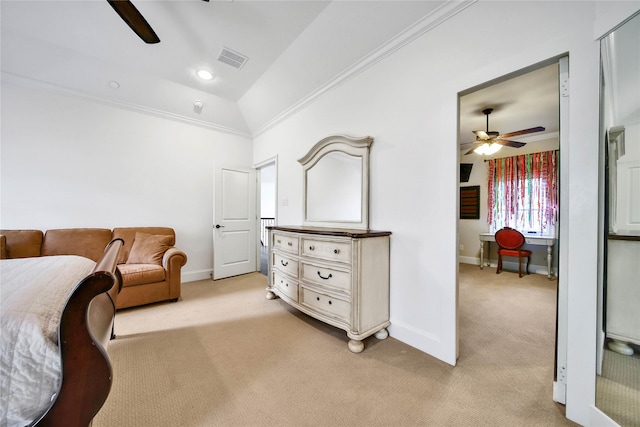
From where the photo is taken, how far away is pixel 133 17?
164 centimetres

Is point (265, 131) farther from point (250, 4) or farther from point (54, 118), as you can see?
point (54, 118)

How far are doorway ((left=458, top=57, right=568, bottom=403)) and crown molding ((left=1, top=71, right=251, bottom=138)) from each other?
3.72 meters

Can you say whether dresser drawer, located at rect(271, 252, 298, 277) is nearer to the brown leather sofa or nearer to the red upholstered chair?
the brown leather sofa

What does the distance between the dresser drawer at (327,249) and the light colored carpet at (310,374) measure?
727 mm

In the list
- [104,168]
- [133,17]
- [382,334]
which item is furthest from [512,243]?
[104,168]

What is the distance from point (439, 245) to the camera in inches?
70.7

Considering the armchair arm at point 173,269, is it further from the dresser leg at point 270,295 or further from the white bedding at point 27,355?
the white bedding at point 27,355

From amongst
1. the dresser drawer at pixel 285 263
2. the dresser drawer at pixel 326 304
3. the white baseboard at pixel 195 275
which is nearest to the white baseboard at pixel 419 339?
the dresser drawer at pixel 326 304

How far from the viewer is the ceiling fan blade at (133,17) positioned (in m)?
1.50

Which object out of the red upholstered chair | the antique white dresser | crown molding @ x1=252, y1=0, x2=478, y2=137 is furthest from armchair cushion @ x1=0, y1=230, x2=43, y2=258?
the red upholstered chair

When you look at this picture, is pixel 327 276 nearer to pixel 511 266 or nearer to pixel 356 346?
pixel 356 346

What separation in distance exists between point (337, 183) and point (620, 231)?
2049 millimetres

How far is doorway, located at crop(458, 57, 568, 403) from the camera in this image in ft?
6.59

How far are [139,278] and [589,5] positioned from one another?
4208 millimetres
